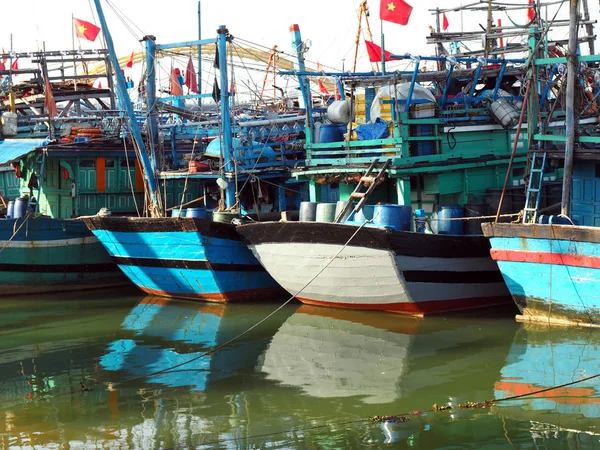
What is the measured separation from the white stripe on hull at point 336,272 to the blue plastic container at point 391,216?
0.57 m

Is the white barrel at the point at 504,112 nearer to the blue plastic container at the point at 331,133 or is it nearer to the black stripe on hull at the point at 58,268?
the blue plastic container at the point at 331,133

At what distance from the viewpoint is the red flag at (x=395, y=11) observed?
1914cm

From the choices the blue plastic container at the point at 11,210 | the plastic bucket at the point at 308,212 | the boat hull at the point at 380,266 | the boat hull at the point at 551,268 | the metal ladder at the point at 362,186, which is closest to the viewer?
the boat hull at the point at 551,268

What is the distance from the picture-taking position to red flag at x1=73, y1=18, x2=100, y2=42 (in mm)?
28109

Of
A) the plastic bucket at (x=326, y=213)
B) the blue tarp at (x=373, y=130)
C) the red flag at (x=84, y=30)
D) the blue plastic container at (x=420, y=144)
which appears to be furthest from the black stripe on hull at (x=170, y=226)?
the red flag at (x=84, y=30)

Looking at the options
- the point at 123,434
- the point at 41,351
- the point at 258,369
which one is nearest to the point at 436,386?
the point at 258,369

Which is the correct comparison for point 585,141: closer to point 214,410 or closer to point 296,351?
point 296,351

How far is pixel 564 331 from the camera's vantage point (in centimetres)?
1379

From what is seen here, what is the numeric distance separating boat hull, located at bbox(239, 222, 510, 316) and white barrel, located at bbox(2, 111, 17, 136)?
31.7 ft

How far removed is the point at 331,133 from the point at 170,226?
3.63m

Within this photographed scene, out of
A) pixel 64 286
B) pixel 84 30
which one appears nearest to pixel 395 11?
pixel 64 286

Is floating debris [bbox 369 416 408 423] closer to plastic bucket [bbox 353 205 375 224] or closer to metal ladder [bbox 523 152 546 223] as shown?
metal ladder [bbox 523 152 546 223]

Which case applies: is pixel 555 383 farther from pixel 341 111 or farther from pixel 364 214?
pixel 341 111

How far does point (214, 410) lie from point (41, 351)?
4.65m
